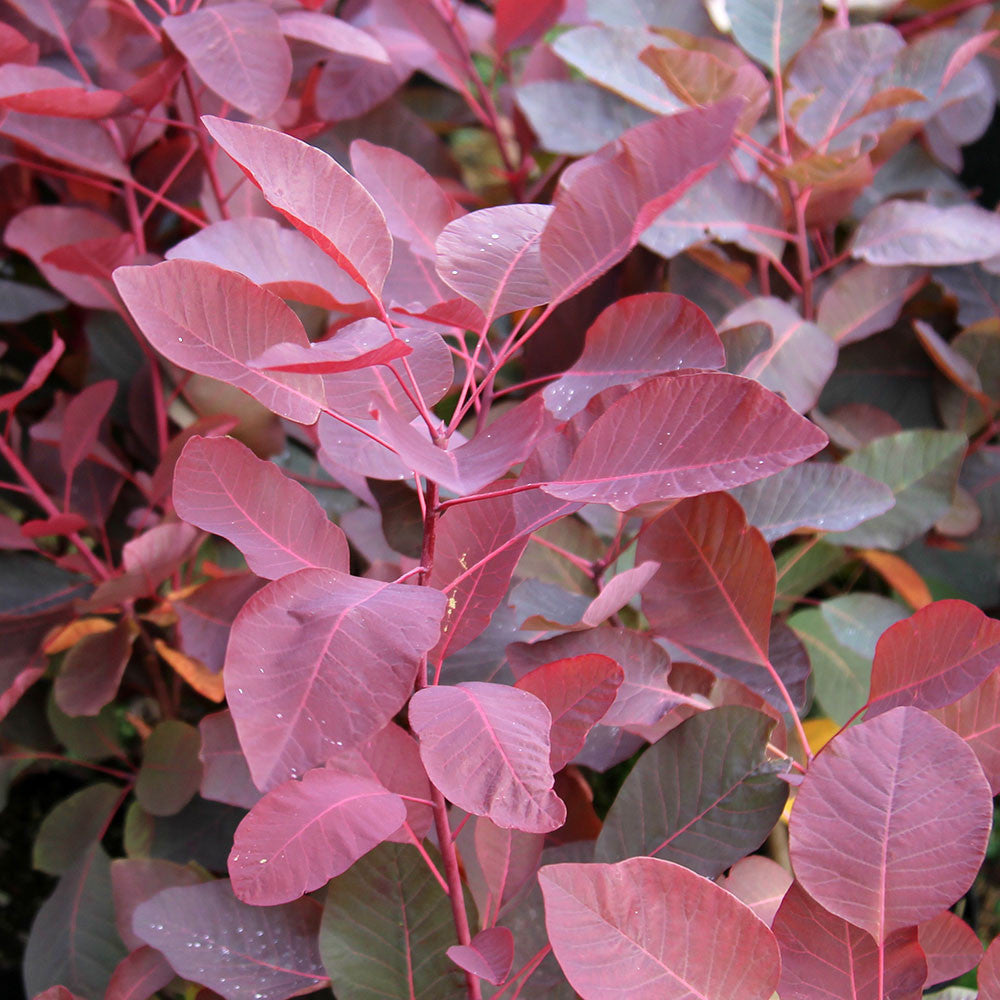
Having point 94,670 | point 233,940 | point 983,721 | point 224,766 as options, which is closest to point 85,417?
point 94,670

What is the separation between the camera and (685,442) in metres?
0.39

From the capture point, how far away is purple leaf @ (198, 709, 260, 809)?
553 millimetres

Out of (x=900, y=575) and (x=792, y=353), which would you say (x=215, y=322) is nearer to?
(x=792, y=353)

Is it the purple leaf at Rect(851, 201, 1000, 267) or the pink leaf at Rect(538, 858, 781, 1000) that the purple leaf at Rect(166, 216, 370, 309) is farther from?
the purple leaf at Rect(851, 201, 1000, 267)

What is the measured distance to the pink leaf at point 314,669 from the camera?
333mm

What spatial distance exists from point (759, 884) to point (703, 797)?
0.08 metres

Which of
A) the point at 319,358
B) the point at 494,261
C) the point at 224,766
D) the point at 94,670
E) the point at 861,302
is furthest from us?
the point at 861,302

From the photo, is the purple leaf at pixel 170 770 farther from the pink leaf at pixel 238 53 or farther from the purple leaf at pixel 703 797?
the pink leaf at pixel 238 53

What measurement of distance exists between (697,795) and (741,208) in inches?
20.8

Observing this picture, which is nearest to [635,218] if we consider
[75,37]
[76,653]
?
[76,653]

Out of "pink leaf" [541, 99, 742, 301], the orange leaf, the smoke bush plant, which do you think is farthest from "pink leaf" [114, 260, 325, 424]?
the orange leaf

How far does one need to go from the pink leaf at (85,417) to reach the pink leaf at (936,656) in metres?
0.58

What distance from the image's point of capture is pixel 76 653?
2.28 feet

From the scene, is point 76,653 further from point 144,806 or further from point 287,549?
point 287,549
